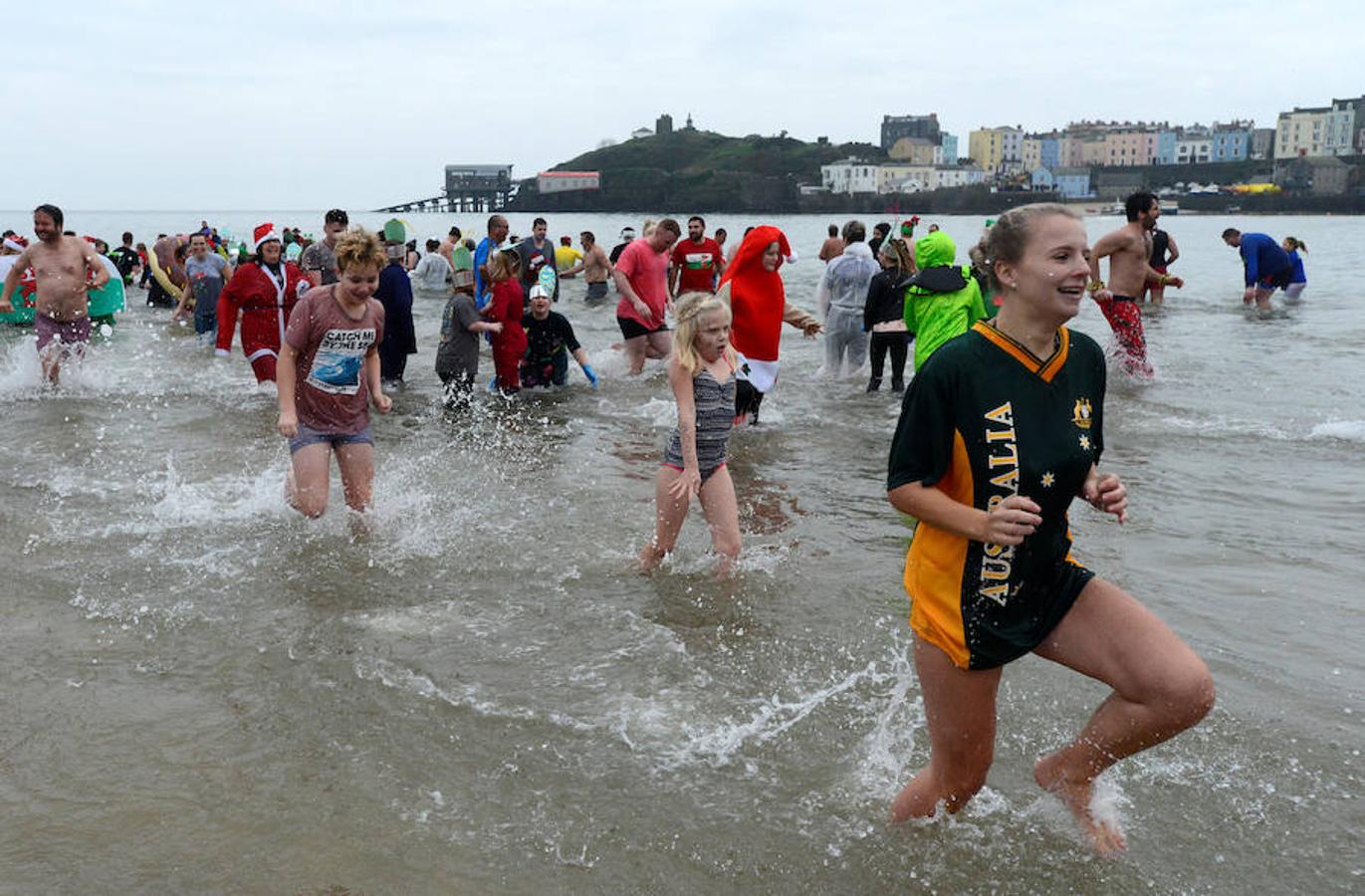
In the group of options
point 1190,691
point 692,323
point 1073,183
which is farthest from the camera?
point 1073,183

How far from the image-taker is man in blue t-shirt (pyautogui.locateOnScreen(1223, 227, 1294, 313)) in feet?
72.8

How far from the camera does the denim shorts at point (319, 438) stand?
6.12 metres

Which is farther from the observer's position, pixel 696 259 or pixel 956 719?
pixel 696 259

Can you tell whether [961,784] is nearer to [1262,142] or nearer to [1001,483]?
[1001,483]

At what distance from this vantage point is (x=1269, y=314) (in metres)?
21.6

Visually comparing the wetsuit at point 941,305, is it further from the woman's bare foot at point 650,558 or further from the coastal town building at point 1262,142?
the coastal town building at point 1262,142

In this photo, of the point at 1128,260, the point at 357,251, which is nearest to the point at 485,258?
the point at 1128,260

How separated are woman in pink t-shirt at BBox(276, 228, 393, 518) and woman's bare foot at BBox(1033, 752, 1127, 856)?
12.9 ft

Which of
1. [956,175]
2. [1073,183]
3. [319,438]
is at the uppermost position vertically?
[956,175]

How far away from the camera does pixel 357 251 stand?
229 inches

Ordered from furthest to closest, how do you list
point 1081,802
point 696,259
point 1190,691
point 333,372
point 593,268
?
point 593,268 → point 696,259 → point 333,372 → point 1081,802 → point 1190,691

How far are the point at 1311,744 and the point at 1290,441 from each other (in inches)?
256

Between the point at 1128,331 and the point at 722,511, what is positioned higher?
the point at 1128,331

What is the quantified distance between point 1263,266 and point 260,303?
63.8ft
